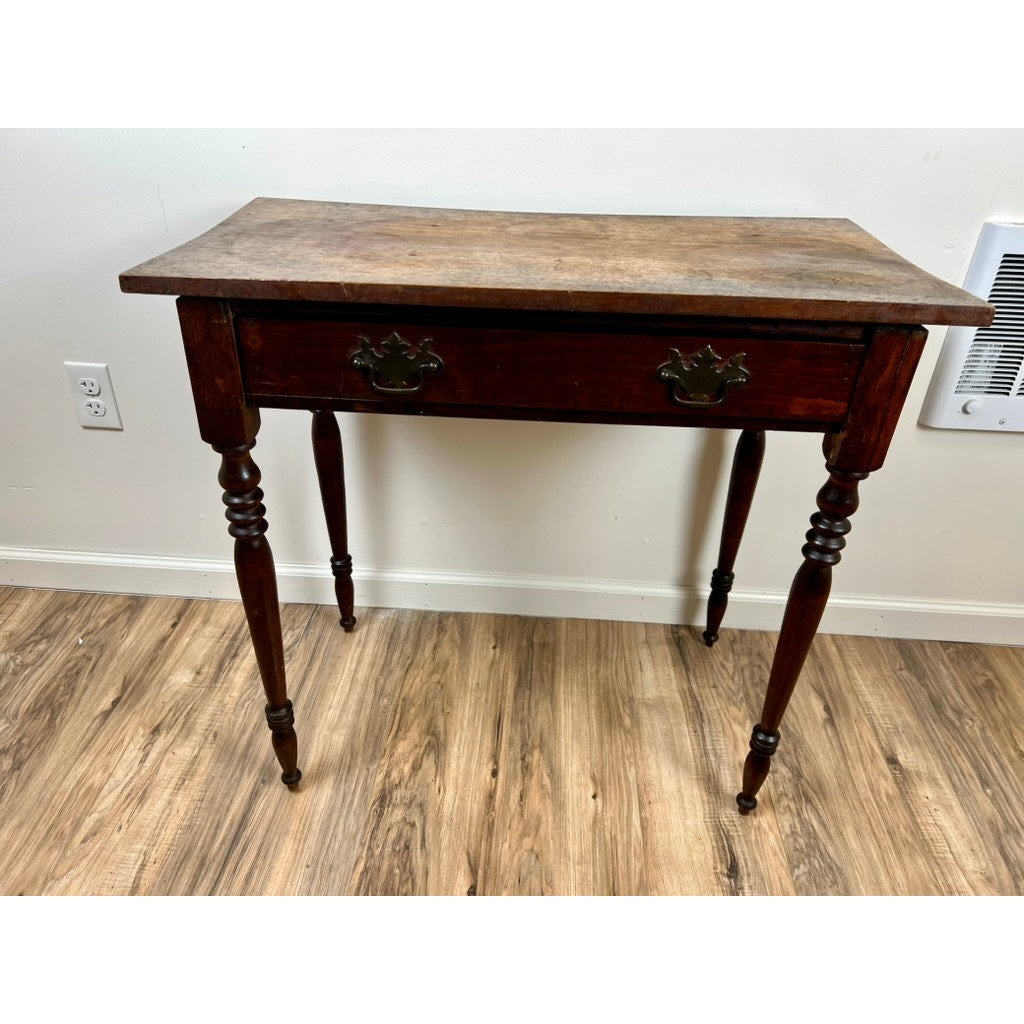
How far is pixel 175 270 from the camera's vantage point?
74 cm

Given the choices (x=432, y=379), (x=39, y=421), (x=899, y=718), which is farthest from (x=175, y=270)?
(x=899, y=718)

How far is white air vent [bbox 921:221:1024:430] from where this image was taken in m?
1.03

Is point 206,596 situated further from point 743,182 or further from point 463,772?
point 743,182

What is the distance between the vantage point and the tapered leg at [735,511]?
1.12 metres

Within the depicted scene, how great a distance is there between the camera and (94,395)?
1.24 m

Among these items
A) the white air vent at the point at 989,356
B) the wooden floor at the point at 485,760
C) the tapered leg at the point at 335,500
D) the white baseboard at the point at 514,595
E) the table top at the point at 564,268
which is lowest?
the wooden floor at the point at 485,760

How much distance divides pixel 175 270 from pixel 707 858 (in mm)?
910

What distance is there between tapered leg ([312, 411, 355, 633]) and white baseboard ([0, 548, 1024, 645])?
67 millimetres

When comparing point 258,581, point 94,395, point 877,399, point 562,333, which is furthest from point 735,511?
point 94,395

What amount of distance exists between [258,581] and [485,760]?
429mm

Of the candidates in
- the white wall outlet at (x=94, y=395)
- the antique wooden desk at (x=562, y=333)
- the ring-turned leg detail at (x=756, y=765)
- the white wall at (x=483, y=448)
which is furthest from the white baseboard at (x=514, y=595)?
the antique wooden desk at (x=562, y=333)

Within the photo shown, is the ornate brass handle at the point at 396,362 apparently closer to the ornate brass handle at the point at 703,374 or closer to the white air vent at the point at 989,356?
the ornate brass handle at the point at 703,374

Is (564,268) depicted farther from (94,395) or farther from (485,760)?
(94,395)

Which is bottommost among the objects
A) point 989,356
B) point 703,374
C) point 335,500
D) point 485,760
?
point 485,760
